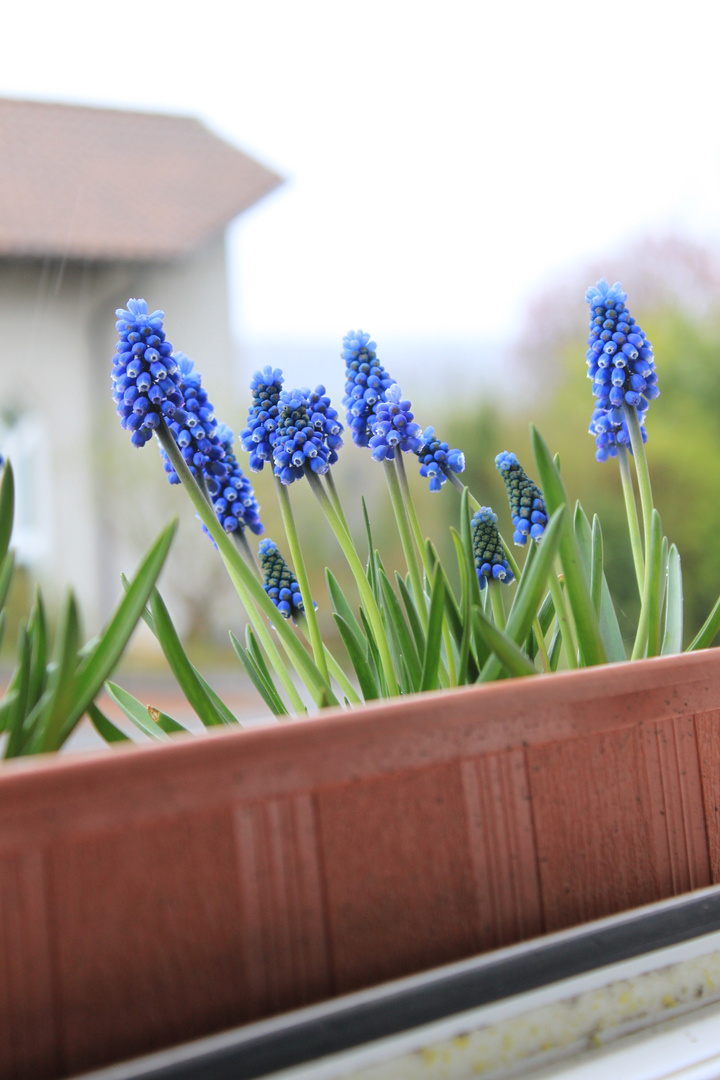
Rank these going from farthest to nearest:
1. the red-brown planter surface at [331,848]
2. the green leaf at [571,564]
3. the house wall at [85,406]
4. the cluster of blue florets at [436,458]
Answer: the house wall at [85,406] < the cluster of blue florets at [436,458] < the green leaf at [571,564] < the red-brown planter surface at [331,848]

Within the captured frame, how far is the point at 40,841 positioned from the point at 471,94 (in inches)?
227

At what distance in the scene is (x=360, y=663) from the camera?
1.40 ft

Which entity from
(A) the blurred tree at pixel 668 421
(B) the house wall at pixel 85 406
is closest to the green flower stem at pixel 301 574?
(A) the blurred tree at pixel 668 421

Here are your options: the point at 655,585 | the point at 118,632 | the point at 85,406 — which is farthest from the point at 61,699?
the point at 85,406

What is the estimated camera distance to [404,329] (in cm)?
501

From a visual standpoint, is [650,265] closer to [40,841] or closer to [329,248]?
[329,248]

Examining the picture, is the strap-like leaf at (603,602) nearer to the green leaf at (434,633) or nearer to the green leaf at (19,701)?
the green leaf at (434,633)

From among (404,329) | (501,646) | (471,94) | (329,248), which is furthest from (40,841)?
(471,94)

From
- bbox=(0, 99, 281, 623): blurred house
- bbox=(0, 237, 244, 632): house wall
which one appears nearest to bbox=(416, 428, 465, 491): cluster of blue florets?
bbox=(0, 237, 244, 632): house wall

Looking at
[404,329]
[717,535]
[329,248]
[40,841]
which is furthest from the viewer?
[329,248]

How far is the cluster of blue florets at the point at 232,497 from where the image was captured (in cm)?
44

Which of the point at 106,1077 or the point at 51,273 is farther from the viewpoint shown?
the point at 51,273

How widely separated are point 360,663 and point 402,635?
4cm

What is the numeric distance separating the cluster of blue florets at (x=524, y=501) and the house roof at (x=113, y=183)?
465 cm
